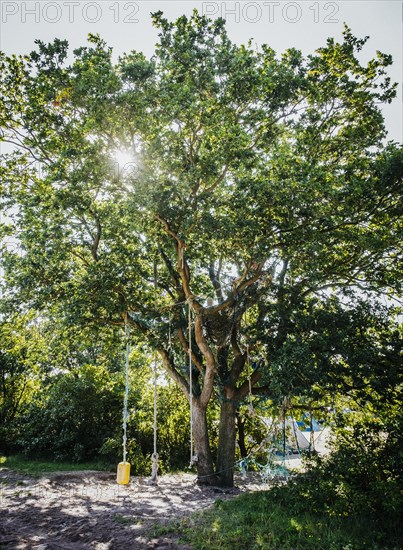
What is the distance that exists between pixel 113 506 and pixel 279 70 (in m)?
10.0

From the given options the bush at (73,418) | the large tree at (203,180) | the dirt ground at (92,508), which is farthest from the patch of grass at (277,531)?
the bush at (73,418)

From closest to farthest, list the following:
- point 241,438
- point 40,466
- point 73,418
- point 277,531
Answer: point 277,531
point 40,466
point 73,418
point 241,438

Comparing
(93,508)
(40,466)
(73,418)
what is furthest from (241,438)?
(93,508)

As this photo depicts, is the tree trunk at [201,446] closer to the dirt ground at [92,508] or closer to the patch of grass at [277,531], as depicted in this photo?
the dirt ground at [92,508]

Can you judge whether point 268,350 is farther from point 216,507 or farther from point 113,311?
point 113,311

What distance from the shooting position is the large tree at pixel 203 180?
7.52 metres

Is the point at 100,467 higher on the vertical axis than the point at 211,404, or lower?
lower

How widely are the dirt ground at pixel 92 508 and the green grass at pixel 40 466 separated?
79 centimetres

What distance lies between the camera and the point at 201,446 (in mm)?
10367

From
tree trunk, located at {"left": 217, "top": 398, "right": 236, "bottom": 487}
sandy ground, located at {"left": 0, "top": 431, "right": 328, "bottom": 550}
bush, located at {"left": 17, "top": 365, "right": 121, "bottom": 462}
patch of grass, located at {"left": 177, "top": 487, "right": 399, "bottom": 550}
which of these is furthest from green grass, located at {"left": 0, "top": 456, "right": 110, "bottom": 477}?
patch of grass, located at {"left": 177, "top": 487, "right": 399, "bottom": 550}

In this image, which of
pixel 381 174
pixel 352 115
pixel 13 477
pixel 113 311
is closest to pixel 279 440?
pixel 113 311

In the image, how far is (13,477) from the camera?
9.96m

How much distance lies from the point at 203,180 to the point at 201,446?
7.53 meters

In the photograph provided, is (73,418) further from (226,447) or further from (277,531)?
(277,531)
